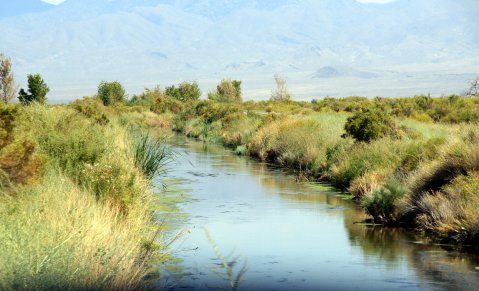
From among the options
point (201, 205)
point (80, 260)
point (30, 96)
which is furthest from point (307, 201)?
point (30, 96)

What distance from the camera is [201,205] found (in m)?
26.4

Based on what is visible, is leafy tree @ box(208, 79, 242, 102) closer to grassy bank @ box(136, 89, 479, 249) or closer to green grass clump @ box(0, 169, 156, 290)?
grassy bank @ box(136, 89, 479, 249)

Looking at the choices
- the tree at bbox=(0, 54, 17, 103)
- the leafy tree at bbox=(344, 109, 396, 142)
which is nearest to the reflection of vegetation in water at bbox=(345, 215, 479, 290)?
the leafy tree at bbox=(344, 109, 396, 142)

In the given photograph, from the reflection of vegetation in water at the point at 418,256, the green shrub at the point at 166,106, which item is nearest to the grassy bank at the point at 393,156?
the reflection of vegetation in water at the point at 418,256

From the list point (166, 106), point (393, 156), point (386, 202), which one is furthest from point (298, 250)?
point (166, 106)

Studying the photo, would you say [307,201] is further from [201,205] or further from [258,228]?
[258,228]

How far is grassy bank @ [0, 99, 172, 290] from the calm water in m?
1.31

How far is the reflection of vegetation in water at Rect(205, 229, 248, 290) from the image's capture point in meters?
16.0

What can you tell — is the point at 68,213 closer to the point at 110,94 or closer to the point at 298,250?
the point at 298,250

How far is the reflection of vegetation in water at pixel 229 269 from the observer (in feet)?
52.5

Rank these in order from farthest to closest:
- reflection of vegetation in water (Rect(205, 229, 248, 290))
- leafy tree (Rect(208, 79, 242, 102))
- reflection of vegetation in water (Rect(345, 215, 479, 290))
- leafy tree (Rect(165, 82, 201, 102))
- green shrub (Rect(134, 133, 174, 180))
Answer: leafy tree (Rect(165, 82, 201, 102)) < leafy tree (Rect(208, 79, 242, 102)) < green shrub (Rect(134, 133, 174, 180)) < reflection of vegetation in water (Rect(345, 215, 479, 290)) < reflection of vegetation in water (Rect(205, 229, 248, 290))

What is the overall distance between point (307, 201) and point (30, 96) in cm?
4967

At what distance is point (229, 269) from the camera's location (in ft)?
56.9

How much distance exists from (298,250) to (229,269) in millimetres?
2491
